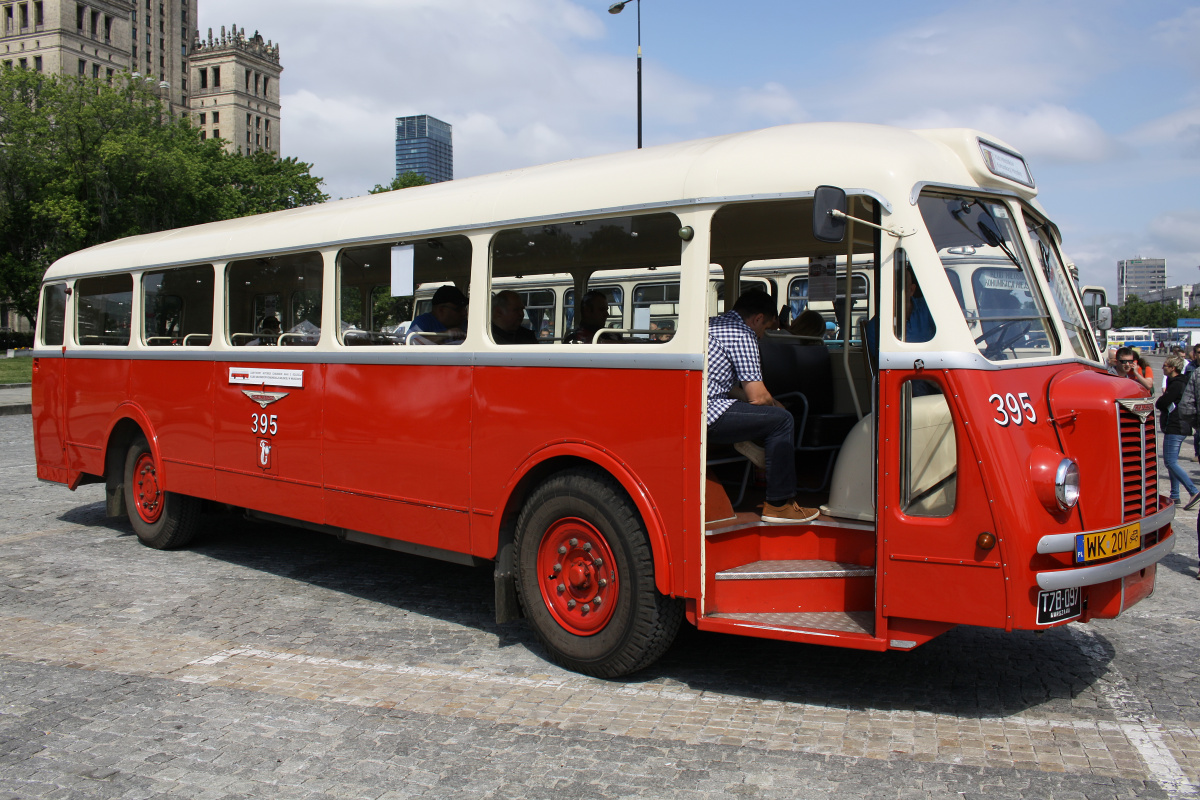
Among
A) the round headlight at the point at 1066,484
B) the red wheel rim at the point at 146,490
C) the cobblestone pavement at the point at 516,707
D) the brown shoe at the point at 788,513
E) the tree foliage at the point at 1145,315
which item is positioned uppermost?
the tree foliage at the point at 1145,315

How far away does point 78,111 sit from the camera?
4681 cm

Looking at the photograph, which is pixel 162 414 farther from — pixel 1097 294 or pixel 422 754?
pixel 1097 294

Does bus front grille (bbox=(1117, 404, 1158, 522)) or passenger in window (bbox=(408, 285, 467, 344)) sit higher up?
passenger in window (bbox=(408, 285, 467, 344))

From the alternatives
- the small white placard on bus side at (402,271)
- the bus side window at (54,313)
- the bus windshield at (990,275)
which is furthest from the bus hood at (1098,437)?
the bus side window at (54,313)

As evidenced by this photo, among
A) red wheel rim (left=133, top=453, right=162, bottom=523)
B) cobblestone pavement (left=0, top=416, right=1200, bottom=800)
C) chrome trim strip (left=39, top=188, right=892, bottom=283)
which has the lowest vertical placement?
cobblestone pavement (left=0, top=416, right=1200, bottom=800)

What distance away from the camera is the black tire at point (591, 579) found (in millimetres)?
4828

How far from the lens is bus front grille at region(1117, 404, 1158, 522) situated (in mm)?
4367

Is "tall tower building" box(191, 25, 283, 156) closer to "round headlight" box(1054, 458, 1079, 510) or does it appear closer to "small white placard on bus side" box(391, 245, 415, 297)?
"small white placard on bus side" box(391, 245, 415, 297)

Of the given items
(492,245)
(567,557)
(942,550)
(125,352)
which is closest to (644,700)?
(567,557)

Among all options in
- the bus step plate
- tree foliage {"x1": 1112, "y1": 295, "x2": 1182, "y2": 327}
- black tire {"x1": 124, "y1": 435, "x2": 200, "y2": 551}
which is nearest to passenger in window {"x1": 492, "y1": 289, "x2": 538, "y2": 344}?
the bus step plate

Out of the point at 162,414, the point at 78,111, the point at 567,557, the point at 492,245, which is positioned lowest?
the point at 567,557

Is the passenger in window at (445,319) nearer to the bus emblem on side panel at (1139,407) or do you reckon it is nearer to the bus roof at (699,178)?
the bus roof at (699,178)

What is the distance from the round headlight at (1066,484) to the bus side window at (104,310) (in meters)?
7.60

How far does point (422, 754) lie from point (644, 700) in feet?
3.86
